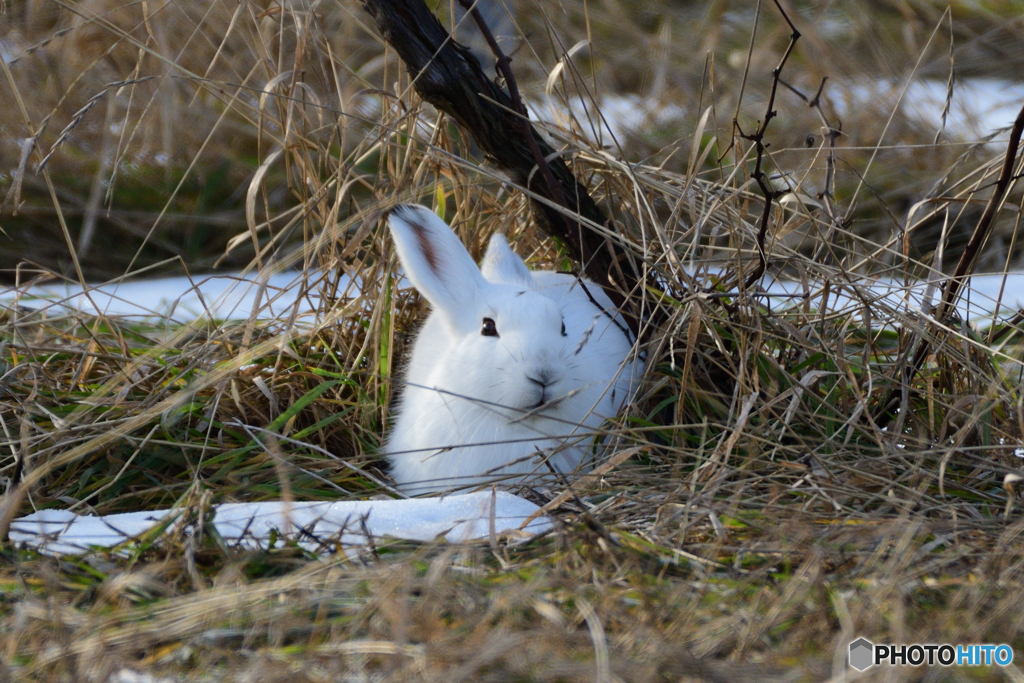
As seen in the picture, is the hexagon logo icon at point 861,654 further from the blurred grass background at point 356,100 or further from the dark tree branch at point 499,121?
→ the blurred grass background at point 356,100

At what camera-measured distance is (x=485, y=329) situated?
273 cm

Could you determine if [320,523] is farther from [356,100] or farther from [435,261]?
[356,100]

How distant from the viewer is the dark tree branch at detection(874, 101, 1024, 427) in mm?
2361

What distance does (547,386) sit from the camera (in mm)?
2543

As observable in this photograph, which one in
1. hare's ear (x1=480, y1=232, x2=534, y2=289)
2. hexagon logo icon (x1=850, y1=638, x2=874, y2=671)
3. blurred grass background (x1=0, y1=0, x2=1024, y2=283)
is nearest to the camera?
hexagon logo icon (x1=850, y1=638, x2=874, y2=671)

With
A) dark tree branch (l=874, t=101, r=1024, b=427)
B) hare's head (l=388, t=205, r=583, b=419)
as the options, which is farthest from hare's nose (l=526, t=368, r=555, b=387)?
dark tree branch (l=874, t=101, r=1024, b=427)

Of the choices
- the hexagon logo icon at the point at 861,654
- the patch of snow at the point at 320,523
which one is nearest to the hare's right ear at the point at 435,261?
the patch of snow at the point at 320,523

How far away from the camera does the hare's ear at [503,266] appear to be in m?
2.99

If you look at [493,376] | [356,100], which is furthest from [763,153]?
[356,100]

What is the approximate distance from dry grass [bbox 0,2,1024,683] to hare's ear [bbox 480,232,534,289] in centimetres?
25

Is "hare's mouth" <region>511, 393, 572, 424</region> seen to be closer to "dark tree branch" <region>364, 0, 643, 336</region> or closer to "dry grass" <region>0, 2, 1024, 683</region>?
"dry grass" <region>0, 2, 1024, 683</region>

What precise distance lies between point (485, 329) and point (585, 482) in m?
0.70

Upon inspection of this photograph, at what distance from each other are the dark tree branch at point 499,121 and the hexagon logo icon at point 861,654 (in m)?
1.32

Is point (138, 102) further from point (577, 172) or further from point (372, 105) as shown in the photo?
point (577, 172)
